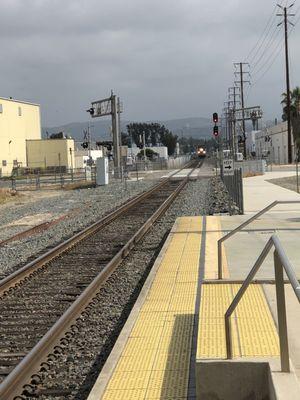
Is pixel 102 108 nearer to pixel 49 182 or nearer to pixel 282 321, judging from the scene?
pixel 49 182

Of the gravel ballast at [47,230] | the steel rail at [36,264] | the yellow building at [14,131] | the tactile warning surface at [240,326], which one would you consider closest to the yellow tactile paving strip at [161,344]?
the tactile warning surface at [240,326]

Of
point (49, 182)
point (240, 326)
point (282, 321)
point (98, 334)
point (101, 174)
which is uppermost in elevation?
point (101, 174)

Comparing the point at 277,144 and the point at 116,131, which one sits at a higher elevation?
the point at 116,131

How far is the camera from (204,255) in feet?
36.2

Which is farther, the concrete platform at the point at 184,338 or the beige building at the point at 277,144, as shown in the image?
the beige building at the point at 277,144

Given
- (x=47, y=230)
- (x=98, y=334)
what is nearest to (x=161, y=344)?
(x=98, y=334)

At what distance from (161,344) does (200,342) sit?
3.22 feet

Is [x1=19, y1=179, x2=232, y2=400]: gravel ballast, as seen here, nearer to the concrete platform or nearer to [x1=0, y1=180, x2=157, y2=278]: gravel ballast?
the concrete platform

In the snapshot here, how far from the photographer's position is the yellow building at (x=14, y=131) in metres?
88.5

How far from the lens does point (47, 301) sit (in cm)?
908

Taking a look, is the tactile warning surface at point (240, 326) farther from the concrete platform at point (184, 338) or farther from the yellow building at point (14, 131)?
the yellow building at point (14, 131)

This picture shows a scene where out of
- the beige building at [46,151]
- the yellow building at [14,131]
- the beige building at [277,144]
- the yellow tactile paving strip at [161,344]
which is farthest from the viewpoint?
the beige building at [46,151]

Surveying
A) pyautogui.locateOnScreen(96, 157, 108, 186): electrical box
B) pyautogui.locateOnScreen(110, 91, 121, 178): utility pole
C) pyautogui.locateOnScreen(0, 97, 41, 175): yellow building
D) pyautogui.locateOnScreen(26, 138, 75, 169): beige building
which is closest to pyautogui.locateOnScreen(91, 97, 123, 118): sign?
pyautogui.locateOnScreen(110, 91, 121, 178): utility pole

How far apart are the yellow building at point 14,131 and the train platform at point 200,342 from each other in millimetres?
76901
